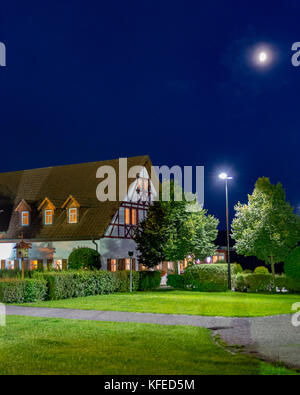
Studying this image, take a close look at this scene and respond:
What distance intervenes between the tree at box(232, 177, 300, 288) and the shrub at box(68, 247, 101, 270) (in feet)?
36.1

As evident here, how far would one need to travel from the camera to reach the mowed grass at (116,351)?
9.53m

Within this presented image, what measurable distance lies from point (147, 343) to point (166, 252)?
2769 cm

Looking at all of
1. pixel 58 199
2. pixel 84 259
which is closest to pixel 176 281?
pixel 84 259

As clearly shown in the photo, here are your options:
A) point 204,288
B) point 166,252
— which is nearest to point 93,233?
point 166,252

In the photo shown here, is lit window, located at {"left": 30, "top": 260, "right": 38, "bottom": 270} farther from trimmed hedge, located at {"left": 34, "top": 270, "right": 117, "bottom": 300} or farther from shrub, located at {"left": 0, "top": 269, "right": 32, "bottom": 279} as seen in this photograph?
trimmed hedge, located at {"left": 34, "top": 270, "right": 117, "bottom": 300}

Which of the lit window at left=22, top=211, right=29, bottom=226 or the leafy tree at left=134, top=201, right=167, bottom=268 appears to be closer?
the leafy tree at left=134, top=201, right=167, bottom=268

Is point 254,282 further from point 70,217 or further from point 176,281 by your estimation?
point 70,217

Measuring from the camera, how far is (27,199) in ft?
157

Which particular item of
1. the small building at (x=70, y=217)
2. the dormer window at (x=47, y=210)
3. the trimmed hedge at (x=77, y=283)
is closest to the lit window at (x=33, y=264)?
the small building at (x=70, y=217)

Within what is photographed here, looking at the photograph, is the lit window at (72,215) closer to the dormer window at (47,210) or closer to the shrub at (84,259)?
the dormer window at (47,210)

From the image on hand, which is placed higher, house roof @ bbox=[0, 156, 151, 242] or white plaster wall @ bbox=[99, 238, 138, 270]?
house roof @ bbox=[0, 156, 151, 242]

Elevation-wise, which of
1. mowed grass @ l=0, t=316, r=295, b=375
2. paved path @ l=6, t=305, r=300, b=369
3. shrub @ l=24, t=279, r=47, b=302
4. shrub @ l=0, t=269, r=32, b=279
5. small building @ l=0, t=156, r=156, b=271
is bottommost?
paved path @ l=6, t=305, r=300, b=369

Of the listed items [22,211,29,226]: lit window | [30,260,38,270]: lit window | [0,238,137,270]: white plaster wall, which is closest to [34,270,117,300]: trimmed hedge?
[0,238,137,270]: white plaster wall

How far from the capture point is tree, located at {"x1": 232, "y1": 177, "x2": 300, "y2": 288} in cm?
Result: 3741
